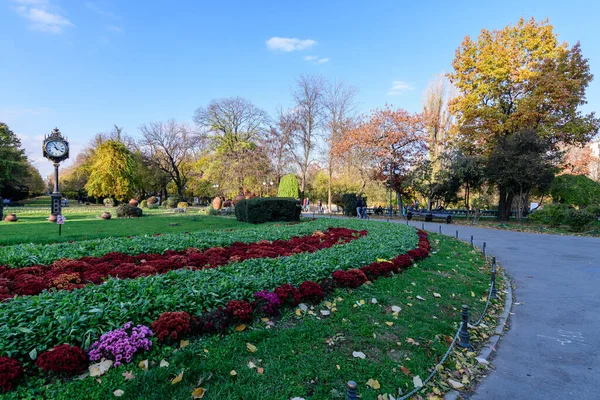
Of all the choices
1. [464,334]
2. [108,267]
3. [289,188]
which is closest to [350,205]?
[289,188]

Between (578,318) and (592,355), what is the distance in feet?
4.15

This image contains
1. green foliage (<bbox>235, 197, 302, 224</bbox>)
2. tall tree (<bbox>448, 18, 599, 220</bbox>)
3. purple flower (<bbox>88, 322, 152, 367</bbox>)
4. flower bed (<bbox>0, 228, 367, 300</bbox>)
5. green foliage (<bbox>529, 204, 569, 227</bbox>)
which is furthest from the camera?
tall tree (<bbox>448, 18, 599, 220</bbox>)

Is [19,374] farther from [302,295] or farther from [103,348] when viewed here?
[302,295]

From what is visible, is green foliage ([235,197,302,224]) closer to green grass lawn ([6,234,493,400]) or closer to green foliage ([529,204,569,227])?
green grass lawn ([6,234,493,400])

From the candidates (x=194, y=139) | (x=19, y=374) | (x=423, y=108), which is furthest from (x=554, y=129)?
(x=194, y=139)

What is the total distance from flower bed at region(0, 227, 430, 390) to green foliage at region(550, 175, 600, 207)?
22.1 m

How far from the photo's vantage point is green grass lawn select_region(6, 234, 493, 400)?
2.22 meters

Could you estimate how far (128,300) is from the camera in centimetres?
301

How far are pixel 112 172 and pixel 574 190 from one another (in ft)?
129

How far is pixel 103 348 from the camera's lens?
2398 mm

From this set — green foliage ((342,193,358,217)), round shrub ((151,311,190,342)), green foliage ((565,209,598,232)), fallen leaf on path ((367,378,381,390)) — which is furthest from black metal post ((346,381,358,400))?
green foliage ((342,193,358,217))

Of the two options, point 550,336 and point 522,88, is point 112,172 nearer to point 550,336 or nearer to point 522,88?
point 522,88

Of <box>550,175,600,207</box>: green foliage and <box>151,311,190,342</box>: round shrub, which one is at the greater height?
<box>550,175,600,207</box>: green foliage

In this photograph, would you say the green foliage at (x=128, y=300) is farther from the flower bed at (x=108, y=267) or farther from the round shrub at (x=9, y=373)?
the flower bed at (x=108, y=267)
